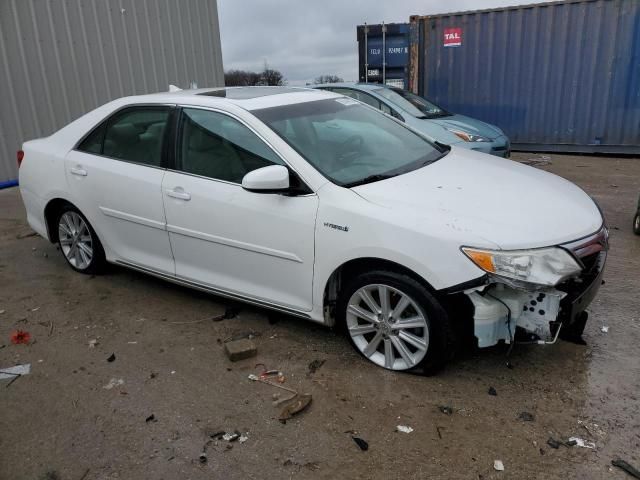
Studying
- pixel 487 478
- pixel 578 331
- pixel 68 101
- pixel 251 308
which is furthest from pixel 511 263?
pixel 68 101

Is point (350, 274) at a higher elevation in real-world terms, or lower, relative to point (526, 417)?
higher

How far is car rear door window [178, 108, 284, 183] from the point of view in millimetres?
3457

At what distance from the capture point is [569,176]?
28.1ft

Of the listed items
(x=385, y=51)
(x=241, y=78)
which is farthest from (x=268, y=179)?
(x=241, y=78)

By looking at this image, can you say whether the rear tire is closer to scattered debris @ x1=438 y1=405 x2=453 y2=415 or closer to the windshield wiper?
the windshield wiper

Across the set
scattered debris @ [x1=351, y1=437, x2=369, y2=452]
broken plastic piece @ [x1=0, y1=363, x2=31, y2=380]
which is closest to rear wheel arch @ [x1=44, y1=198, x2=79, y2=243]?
broken plastic piece @ [x1=0, y1=363, x2=31, y2=380]

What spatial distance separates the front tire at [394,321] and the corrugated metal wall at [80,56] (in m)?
7.25

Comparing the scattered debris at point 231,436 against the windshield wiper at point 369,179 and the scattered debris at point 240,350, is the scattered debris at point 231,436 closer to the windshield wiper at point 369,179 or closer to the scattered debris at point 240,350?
the scattered debris at point 240,350

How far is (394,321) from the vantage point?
3.09 metres

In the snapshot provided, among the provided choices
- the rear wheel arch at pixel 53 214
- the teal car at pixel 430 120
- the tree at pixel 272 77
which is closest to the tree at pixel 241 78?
the tree at pixel 272 77

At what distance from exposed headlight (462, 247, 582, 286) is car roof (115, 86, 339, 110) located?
180cm

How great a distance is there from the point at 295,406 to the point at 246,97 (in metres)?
2.15

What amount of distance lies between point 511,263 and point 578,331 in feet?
2.59

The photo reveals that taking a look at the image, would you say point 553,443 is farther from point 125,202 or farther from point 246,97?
point 125,202
